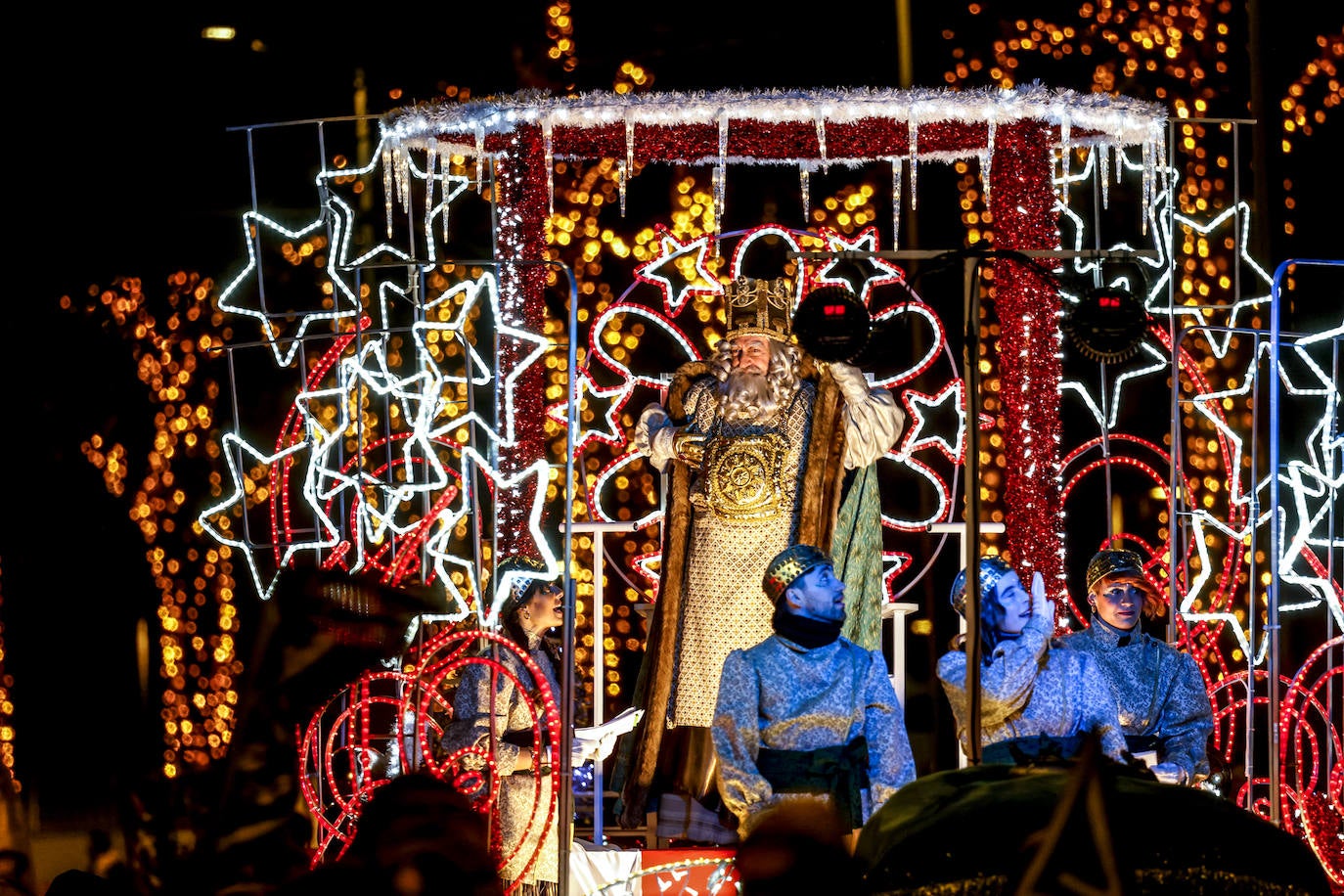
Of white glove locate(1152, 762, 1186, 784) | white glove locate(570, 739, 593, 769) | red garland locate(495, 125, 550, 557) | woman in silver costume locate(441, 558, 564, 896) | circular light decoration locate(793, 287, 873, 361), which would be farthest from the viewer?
red garland locate(495, 125, 550, 557)

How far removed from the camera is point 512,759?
22.3 feet

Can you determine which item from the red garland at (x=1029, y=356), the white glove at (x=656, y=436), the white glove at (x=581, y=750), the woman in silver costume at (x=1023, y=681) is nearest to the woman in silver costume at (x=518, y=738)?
the white glove at (x=581, y=750)

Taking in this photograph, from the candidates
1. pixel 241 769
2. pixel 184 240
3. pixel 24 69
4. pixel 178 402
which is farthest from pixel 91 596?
pixel 241 769

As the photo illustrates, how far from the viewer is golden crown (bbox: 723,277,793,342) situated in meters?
7.95

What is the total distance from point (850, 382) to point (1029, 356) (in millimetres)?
1037

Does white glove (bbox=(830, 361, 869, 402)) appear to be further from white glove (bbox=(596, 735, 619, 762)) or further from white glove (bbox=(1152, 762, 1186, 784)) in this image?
white glove (bbox=(1152, 762, 1186, 784))

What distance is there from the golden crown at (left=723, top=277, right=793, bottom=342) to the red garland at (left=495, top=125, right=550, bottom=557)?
112cm

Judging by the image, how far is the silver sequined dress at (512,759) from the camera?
6781 mm

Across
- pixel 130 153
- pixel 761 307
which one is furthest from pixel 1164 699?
pixel 130 153

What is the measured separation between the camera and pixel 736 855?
8.03 feet

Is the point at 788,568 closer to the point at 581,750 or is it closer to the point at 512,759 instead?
the point at 581,750

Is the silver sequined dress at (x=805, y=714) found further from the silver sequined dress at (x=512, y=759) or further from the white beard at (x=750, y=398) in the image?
the white beard at (x=750, y=398)

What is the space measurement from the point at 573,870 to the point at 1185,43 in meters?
6.32

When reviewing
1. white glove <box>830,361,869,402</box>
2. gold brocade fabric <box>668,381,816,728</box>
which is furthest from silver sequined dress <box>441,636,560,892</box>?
white glove <box>830,361,869,402</box>
